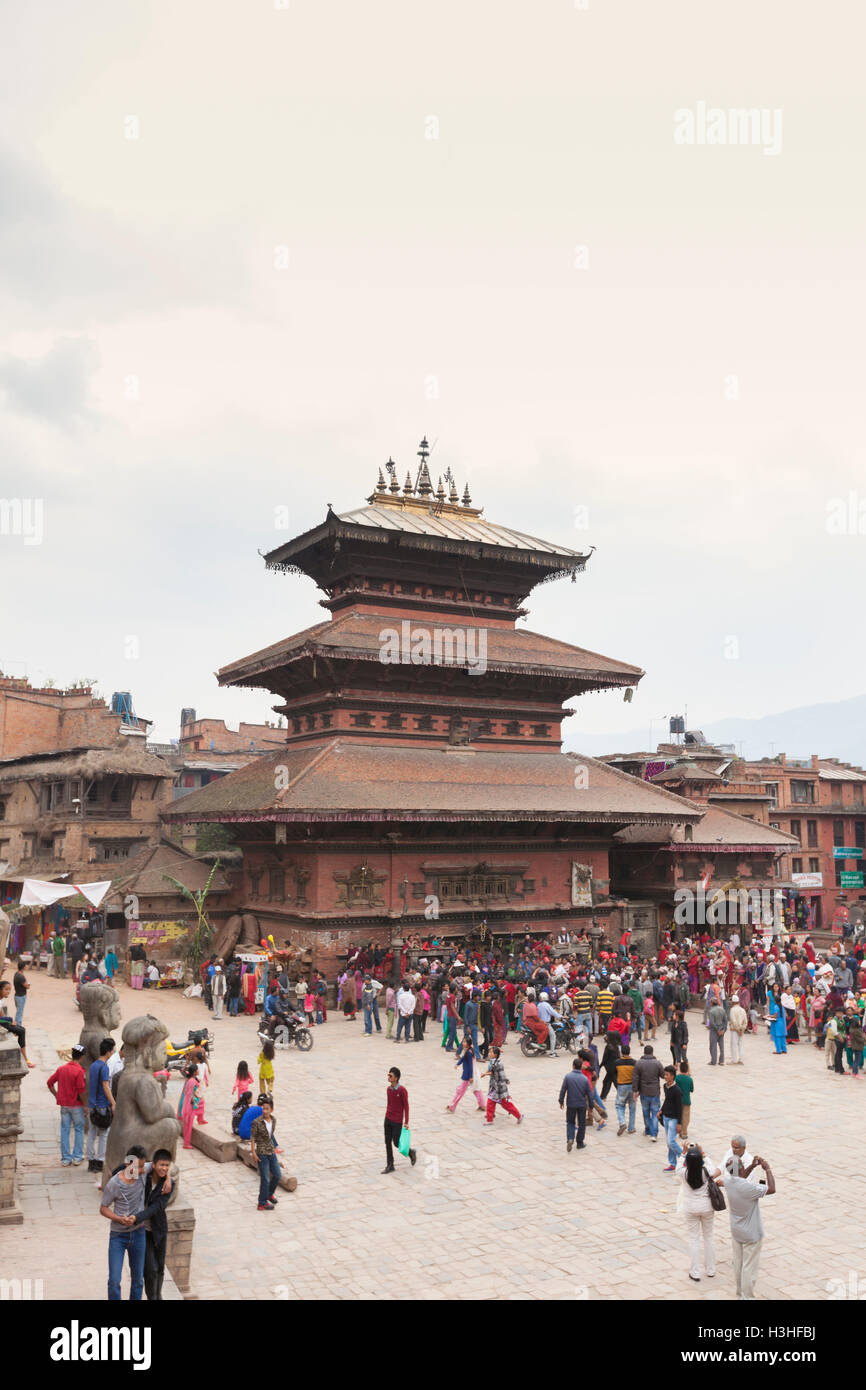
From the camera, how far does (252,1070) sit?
750 inches

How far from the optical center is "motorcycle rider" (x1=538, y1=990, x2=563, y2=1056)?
21156 millimetres

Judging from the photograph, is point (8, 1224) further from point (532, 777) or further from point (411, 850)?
point (532, 777)

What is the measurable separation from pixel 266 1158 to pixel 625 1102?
6110mm

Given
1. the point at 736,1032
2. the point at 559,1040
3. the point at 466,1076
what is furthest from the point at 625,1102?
the point at 559,1040

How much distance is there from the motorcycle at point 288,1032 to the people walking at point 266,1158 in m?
8.56

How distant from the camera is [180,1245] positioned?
9.64 m

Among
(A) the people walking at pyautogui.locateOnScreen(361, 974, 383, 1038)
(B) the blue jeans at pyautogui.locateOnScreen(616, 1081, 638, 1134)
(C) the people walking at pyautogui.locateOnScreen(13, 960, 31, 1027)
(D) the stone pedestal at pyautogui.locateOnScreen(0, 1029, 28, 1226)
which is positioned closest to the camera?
(D) the stone pedestal at pyautogui.locateOnScreen(0, 1029, 28, 1226)

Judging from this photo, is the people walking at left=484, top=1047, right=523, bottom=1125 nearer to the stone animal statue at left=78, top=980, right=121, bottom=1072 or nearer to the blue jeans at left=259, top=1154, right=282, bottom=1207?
the blue jeans at left=259, top=1154, right=282, bottom=1207

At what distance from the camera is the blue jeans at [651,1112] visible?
15016 millimetres

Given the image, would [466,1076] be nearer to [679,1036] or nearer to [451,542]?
[679,1036]

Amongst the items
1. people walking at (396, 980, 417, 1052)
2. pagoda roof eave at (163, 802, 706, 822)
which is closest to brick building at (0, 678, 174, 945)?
pagoda roof eave at (163, 802, 706, 822)

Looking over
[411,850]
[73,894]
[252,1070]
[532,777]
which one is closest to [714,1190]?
[252,1070]

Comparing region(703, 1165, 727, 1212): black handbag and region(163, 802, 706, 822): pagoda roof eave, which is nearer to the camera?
region(703, 1165, 727, 1212): black handbag

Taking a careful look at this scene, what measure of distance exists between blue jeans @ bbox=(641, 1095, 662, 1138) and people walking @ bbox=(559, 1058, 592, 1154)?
39.0 inches
